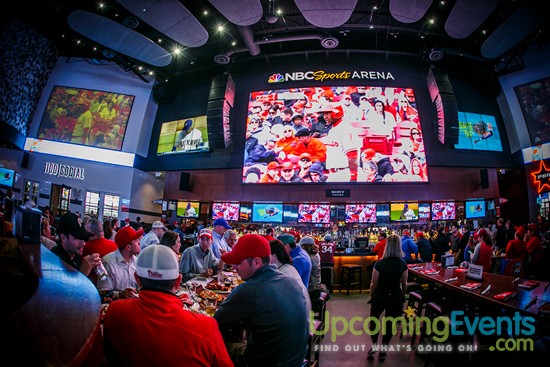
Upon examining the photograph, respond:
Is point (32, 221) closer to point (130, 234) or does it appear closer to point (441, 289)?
point (130, 234)

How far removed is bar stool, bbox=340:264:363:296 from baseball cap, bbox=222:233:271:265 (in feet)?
20.8

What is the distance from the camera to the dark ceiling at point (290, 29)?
980 centimetres

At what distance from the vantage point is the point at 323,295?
4496 millimetres

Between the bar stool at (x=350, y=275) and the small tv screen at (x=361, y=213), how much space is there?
3.55 m

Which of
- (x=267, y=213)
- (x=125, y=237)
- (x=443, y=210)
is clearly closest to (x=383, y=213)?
(x=443, y=210)

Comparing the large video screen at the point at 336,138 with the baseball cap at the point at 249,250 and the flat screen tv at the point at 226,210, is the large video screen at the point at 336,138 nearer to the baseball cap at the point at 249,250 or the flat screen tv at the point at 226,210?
the flat screen tv at the point at 226,210

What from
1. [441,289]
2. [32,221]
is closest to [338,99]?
[441,289]

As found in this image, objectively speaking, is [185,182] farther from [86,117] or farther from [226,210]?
[86,117]

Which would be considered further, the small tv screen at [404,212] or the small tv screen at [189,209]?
the small tv screen at [189,209]

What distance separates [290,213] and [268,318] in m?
10.5

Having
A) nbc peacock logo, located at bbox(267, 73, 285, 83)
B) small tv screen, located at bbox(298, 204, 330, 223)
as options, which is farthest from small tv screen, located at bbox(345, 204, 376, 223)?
nbc peacock logo, located at bbox(267, 73, 285, 83)

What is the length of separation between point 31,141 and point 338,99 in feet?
52.8

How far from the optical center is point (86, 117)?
49.1ft

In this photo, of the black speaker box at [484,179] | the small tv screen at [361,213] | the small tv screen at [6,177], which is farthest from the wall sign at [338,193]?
the small tv screen at [6,177]
